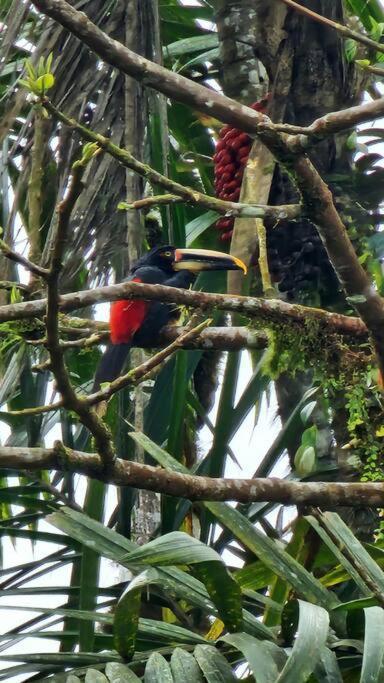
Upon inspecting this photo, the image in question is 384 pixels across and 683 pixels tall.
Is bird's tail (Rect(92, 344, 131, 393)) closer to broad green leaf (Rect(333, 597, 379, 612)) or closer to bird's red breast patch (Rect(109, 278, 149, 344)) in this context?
bird's red breast patch (Rect(109, 278, 149, 344))

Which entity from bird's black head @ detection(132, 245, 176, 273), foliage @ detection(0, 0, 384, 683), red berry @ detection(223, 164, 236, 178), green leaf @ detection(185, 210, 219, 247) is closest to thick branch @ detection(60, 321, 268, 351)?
foliage @ detection(0, 0, 384, 683)

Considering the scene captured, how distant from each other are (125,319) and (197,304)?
146cm

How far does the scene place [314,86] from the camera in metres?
4.07

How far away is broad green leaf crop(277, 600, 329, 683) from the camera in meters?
2.17

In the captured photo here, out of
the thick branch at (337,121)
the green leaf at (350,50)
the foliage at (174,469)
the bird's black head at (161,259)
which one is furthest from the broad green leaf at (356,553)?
the bird's black head at (161,259)

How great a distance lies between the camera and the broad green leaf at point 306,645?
2170 millimetres

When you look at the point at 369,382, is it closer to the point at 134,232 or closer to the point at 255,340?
the point at 255,340

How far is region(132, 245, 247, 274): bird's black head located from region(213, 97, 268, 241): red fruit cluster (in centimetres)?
23

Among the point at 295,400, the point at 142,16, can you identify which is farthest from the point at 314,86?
the point at 295,400

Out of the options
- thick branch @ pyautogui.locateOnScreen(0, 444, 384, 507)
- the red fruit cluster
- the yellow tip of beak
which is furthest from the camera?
the red fruit cluster

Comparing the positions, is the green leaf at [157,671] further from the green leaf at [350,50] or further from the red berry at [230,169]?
the green leaf at [350,50]

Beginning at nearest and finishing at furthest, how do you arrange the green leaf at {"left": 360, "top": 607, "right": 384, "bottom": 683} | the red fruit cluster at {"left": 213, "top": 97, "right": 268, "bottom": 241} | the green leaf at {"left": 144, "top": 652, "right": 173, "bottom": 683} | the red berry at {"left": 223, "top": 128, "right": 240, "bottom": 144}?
1. the green leaf at {"left": 360, "top": 607, "right": 384, "bottom": 683}
2. the green leaf at {"left": 144, "top": 652, "right": 173, "bottom": 683}
3. the red fruit cluster at {"left": 213, "top": 97, "right": 268, "bottom": 241}
4. the red berry at {"left": 223, "top": 128, "right": 240, "bottom": 144}

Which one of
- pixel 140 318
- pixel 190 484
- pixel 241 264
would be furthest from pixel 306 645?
pixel 140 318

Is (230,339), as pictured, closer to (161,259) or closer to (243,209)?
(243,209)
